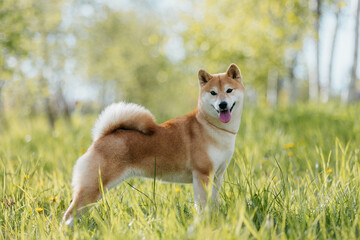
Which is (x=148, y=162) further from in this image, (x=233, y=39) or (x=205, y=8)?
(x=205, y=8)

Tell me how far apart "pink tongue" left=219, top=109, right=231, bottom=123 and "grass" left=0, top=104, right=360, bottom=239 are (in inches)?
16.9

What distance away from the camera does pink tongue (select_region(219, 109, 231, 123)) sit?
2.98 metres

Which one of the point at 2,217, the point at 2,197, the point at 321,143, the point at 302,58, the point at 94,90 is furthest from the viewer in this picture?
the point at 94,90

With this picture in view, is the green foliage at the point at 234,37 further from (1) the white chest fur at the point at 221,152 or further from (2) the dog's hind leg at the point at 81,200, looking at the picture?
(2) the dog's hind leg at the point at 81,200

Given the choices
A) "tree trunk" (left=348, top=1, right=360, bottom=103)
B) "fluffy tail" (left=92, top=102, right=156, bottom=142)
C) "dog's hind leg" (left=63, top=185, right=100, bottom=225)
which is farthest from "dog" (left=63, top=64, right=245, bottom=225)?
"tree trunk" (left=348, top=1, right=360, bottom=103)

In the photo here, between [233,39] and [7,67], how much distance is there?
8014mm

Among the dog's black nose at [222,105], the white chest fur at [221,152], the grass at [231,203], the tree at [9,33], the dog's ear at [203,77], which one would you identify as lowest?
the grass at [231,203]

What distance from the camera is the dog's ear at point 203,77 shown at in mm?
3196

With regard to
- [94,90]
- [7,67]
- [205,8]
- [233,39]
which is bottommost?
[94,90]

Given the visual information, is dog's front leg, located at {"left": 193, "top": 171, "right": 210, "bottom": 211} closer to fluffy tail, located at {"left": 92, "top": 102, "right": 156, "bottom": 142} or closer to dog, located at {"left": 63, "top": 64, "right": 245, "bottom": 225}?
dog, located at {"left": 63, "top": 64, "right": 245, "bottom": 225}

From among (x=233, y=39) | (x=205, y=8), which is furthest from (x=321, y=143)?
(x=205, y=8)

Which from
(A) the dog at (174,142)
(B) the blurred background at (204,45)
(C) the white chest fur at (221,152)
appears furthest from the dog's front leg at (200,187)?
(B) the blurred background at (204,45)

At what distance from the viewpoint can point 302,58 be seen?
21938mm

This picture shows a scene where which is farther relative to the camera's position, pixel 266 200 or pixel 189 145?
pixel 189 145
